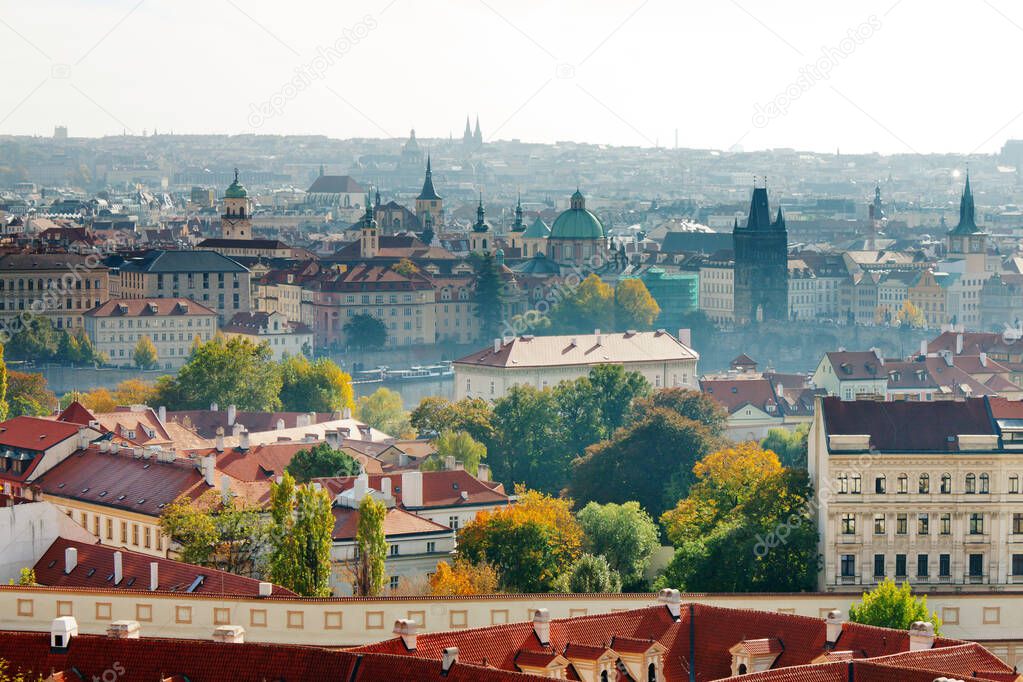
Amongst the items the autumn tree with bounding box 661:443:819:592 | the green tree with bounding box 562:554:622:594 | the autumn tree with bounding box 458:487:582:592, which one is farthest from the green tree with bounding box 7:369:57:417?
the green tree with bounding box 562:554:622:594

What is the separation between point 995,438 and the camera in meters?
45.9

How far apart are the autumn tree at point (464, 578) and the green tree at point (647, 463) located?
12.6 metres

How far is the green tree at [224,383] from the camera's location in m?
79.4

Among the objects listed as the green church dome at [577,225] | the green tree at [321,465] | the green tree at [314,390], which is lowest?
the green tree at [321,465]

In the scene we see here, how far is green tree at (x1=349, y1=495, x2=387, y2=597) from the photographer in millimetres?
41719

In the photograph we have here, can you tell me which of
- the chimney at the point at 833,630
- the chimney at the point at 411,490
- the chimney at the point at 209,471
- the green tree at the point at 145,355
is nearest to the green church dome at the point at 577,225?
the green tree at the point at 145,355

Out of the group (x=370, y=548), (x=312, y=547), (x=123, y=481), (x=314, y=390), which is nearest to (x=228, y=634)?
(x=312, y=547)

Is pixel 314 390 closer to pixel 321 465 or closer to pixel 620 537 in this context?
pixel 321 465

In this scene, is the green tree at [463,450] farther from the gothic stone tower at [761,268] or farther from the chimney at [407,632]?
the gothic stone tower at [761,268]

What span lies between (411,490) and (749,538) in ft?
30.9

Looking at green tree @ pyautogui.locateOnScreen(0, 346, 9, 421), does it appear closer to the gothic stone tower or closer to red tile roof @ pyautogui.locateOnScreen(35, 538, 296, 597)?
red tile roof @ pyautogui.locateOnScreen(35, 538, 296, 597)

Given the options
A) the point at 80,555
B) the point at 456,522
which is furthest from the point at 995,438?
the point at 80,555

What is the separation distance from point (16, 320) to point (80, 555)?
273 ft

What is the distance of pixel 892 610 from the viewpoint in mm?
33406
